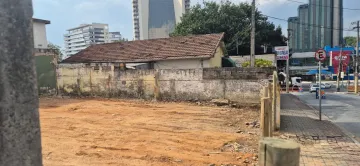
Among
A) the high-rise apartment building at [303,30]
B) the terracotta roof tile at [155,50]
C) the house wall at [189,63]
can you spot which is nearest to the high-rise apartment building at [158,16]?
the high-rise apartment building at [303,30]

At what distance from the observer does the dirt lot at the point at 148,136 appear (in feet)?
19.5

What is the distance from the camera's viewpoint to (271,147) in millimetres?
1938

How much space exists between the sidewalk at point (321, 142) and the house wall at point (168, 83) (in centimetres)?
252

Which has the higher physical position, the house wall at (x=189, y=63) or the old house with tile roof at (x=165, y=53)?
the old house with tile roof at (x=165, y=53)

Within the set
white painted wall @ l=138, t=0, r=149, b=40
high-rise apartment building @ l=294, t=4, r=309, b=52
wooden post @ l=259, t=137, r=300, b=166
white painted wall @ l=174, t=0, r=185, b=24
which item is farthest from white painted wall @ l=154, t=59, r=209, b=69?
white painted wall @ l=138, t=0, r=149, b=40

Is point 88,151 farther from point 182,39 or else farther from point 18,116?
point 182,39

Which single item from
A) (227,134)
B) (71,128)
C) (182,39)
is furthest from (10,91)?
(182,39)

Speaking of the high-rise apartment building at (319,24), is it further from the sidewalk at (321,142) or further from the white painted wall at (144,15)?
the white painted wall at (144,15)

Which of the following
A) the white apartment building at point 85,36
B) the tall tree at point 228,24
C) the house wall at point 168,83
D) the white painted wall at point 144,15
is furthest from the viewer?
the white apartment building at point 85,36

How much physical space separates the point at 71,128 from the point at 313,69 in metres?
55.9

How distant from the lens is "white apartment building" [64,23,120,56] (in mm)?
96312

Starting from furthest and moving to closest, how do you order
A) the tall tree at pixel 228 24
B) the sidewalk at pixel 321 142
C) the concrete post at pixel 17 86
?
the tall tree at pixel 228 24 → the sidewalk at pixel 321 142 → the concrete post at pixel 17 86

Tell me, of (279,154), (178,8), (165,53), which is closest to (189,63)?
(165,53)

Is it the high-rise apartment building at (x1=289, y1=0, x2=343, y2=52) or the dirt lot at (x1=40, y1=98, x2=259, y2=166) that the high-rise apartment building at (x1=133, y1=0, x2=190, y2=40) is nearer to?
the high-rise apartment building at (x1=289, y1=0, x2=343, y2=52)
